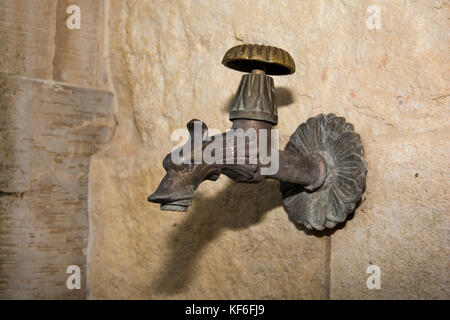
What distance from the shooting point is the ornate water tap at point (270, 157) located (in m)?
0.58

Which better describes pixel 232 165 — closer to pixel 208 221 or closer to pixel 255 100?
pixel 255 100

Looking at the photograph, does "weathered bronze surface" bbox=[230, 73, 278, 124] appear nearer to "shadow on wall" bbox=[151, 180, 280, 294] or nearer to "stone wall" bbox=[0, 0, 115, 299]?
"shadow on wall" bbox=[151, 180, 280, 294]

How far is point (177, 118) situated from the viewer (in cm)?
102

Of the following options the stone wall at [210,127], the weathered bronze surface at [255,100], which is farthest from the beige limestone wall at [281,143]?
the weathered bronze surface at [255,100]

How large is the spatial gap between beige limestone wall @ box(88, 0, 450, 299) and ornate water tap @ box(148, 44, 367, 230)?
36 mm

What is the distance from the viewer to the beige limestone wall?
650 millimetres

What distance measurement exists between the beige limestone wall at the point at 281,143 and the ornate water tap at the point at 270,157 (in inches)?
1.4

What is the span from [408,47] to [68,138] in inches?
31.0

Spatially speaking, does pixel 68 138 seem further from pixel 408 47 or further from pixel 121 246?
pixel 408 47

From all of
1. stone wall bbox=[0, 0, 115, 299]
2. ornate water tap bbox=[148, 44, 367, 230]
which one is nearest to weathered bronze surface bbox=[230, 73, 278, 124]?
ornate water tap bbox=[148, 44, 367, 230]

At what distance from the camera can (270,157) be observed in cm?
66

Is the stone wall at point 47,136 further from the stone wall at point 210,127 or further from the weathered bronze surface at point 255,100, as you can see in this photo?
the weathered bronze surface at point 255,100

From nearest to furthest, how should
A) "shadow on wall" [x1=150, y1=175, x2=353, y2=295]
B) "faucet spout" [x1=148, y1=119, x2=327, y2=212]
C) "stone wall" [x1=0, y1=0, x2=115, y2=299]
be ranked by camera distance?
"faucet spout" [x1=148, y1=119, x2=327, y2=212] → "shadow on wall" [x1=150, y1=175, x2=353, y2=295] → "stone wall" [x1=0, y1=0, x2=115, y2=299]

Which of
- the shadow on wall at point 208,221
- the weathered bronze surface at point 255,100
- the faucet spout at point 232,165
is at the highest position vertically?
the weathered bronze surface at point 255,100
